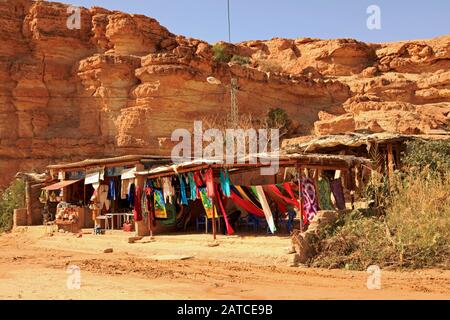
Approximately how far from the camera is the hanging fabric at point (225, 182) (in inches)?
452

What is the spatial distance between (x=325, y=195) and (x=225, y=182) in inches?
96.7

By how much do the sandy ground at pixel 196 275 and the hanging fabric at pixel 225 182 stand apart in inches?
41.4

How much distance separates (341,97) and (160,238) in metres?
24.1

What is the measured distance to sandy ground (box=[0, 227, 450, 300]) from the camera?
6.16 metres

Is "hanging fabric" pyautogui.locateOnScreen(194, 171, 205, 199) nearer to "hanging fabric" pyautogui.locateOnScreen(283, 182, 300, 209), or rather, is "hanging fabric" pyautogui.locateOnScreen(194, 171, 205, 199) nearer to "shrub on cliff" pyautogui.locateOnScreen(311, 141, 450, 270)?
"hanging fabric" pyautogui.locateOnScreen(283, 182, 300, 209)

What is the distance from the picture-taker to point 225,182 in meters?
11.6

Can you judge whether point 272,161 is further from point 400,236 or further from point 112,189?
point 112,189

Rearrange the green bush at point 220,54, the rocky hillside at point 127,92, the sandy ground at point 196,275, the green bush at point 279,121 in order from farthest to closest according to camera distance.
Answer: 1. the green bush at point 220,54
2. the green bush at point 279,121
3. the rocky hillside at point 127,92
4. the sandy ground at point 196,275

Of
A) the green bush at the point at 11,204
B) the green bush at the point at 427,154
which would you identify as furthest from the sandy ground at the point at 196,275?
the green bush at the point at 11,204

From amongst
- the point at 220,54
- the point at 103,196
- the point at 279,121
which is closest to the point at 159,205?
the point at 103,196

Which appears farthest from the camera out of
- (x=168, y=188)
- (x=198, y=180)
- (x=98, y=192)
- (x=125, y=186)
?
(x=98, y=192)

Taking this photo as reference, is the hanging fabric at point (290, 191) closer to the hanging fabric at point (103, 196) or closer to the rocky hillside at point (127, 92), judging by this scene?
the hanging fabric at point (103, 196)

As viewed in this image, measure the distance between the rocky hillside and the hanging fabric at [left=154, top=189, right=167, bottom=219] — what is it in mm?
13565

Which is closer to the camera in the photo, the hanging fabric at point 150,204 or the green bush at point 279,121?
the hanging fabric at point 150,204
